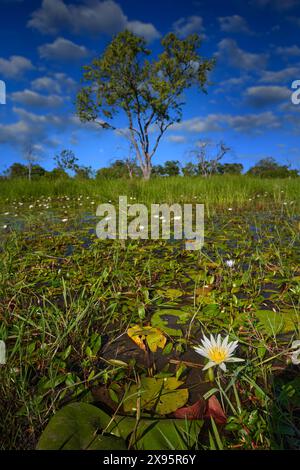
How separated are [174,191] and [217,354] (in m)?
5.63

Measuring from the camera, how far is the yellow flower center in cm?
75

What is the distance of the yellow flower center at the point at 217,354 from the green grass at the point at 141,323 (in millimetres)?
44

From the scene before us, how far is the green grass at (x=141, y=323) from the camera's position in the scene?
75 centimetres

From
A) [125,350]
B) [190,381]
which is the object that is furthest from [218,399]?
[125,350]

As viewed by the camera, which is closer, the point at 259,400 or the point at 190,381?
the point at 259,400

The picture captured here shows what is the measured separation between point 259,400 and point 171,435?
284mm

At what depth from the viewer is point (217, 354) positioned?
769mm

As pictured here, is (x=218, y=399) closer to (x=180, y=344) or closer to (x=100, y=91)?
A: (x=180, y=344)

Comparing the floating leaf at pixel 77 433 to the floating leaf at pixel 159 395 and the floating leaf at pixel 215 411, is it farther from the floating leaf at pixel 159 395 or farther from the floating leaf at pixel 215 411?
the floating leaf at pixel 215 411

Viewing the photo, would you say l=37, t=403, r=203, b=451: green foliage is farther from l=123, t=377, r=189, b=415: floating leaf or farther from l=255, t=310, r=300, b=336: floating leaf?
l=255, t=310, r=300, b=336: floating leaf

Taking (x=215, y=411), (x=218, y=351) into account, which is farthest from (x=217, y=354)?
(x=215, y=411)

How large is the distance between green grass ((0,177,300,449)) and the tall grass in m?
2.52

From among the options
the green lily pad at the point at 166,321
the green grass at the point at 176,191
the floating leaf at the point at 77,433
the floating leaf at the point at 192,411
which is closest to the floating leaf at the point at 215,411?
the floating leaf at the point at 192,411
